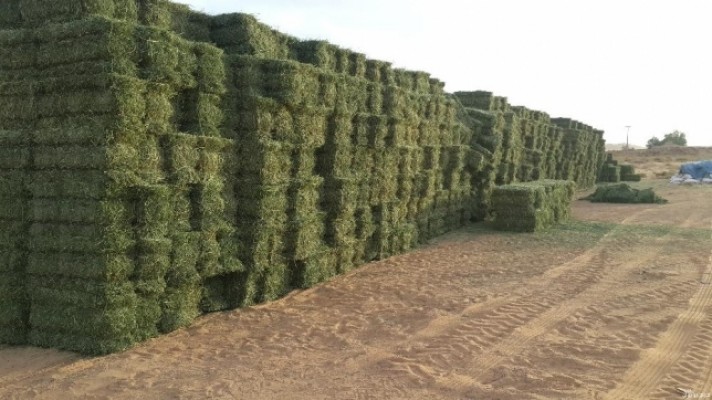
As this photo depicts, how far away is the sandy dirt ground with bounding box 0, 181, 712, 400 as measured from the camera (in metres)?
7.11

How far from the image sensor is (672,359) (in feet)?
26.3

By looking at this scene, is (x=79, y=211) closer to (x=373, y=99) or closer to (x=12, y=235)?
(x=12, y=235)

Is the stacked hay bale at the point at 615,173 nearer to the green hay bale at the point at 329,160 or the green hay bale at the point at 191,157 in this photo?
the green hay bale at the point at 329,160

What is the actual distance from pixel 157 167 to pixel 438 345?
488 centimetres

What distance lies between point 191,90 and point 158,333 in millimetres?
3838

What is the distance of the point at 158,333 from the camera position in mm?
9133

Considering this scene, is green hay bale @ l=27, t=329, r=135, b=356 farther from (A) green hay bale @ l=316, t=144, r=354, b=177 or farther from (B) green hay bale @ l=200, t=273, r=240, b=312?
(A) green hay bale @ l=316, t=144, r=354, b=177

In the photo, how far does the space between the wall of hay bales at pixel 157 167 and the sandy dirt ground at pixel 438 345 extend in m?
0.62

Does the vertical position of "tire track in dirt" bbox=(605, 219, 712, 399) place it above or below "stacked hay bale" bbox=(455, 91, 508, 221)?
below

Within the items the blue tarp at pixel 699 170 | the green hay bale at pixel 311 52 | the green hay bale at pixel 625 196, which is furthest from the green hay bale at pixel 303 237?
the blue tarp at pixel 699 170

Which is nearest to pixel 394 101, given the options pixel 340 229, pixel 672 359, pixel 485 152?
pixel 340 229

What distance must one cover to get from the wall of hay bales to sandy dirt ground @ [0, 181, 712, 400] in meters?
0.62

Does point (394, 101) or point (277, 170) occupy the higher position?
point (394, 101)

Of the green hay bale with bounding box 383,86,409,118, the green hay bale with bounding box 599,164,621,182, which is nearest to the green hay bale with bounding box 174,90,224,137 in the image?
the green hay bale with bounding box 383,86,409,118
